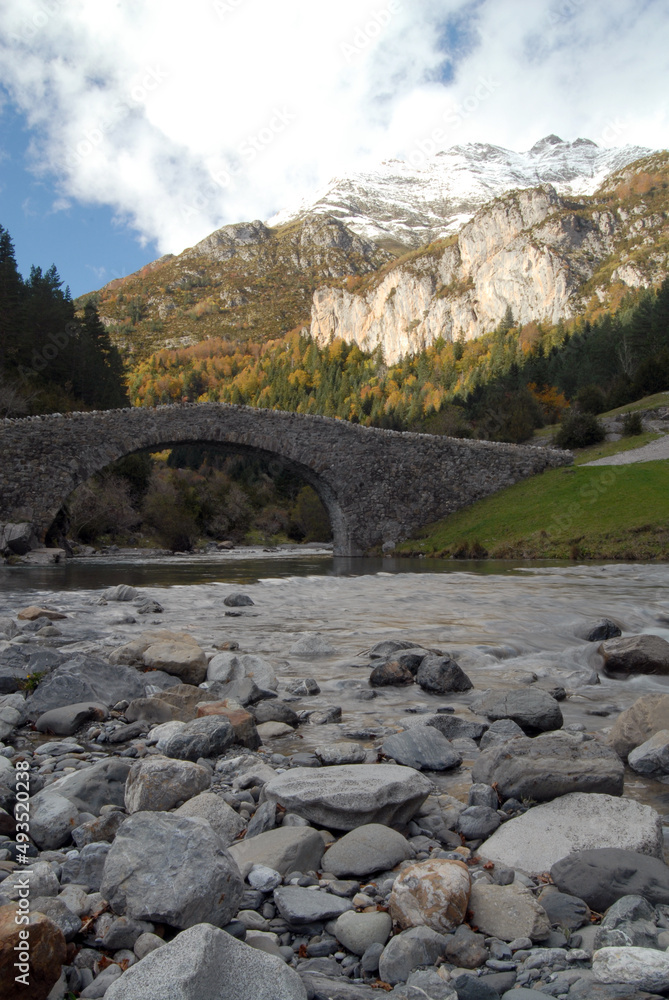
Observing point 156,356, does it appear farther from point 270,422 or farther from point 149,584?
point 149,584

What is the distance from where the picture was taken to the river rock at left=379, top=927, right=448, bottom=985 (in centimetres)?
189

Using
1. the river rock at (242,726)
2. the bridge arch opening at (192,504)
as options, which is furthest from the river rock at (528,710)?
the bridge arch opening at (192,504)

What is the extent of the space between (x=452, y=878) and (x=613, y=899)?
0.58m

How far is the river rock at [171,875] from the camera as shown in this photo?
6.71ft

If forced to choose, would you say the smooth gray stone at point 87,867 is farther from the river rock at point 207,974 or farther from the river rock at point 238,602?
the river rock at point 238,602

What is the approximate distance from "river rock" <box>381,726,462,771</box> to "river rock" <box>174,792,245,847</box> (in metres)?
1.17

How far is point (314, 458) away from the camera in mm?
29484

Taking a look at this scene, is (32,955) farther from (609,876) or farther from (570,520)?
(570,520)

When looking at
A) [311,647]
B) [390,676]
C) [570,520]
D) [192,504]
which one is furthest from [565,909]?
→ [192,504]

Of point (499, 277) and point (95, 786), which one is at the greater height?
point (499, 277)

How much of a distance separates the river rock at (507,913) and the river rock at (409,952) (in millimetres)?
182

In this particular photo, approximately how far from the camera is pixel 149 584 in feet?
50.5

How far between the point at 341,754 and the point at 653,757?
1763mm

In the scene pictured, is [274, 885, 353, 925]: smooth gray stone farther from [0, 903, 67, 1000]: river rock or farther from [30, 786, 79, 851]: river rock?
[30, 786, 79, 851]: river rock
